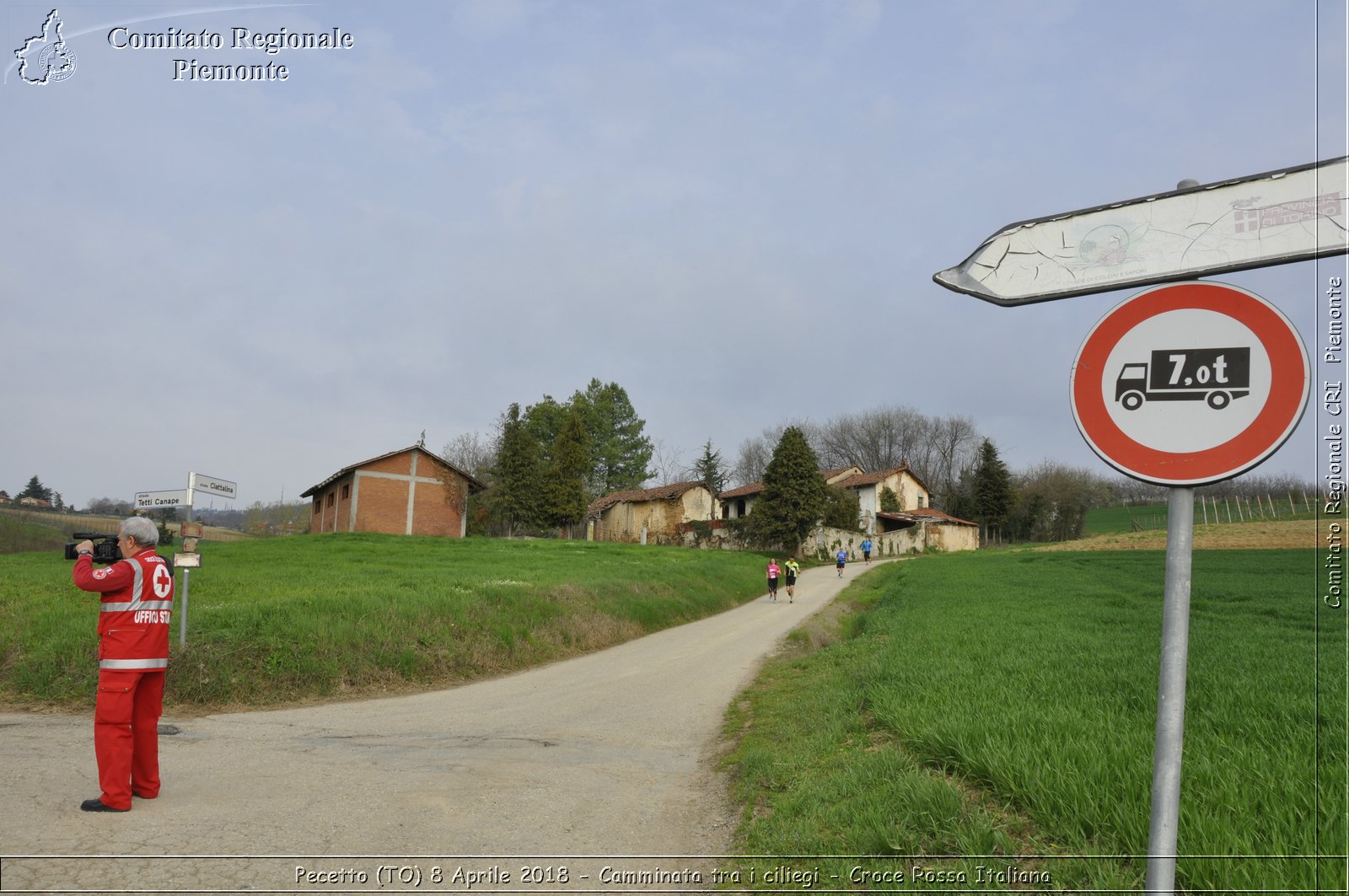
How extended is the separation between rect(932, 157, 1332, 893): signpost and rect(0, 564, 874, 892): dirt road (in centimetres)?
343

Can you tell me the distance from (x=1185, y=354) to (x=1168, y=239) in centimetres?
43

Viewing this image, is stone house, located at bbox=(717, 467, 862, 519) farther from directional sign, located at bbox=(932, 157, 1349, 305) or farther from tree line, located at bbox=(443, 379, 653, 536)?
directional sign, located at bbox=(932, 157, 1349, 305)

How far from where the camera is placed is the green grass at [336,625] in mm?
10086

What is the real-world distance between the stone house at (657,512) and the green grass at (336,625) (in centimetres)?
3723

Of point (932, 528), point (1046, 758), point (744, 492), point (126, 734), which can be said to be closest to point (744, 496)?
point (744, 492)

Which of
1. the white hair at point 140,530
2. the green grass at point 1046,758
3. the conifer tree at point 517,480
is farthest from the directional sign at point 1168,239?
the conifer tree at point 517,480

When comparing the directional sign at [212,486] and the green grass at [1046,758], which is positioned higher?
the directional sign at [212,486]

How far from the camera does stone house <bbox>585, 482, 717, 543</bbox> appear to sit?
203 ft

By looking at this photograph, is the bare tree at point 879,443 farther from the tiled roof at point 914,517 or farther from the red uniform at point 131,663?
the red uniform at point 131,663

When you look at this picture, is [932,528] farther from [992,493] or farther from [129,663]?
[129,663]

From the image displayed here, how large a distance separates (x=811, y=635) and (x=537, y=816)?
13.0 m

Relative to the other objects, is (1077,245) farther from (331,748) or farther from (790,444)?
(790,444)

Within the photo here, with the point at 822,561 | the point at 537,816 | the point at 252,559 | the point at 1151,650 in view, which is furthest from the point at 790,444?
the point at 537,816

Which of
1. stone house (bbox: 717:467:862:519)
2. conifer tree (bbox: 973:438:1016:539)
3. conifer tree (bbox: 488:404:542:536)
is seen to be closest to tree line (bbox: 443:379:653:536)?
conifer tree (bbox: 488:404:542:536)
